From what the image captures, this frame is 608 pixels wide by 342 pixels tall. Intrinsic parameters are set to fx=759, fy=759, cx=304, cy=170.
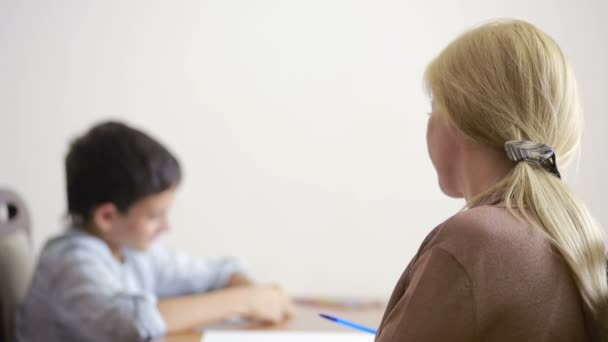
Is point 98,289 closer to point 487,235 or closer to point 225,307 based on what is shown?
point 225,307

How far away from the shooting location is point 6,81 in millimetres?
2062

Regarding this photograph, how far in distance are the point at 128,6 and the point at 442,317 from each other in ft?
5.42

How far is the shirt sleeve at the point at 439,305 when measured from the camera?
61 cm

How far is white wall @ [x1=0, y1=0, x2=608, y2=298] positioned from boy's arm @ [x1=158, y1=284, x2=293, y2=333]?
698mm

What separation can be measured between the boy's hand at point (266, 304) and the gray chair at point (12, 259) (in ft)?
1.38

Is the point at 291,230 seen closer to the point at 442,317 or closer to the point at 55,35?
the point at 55,35

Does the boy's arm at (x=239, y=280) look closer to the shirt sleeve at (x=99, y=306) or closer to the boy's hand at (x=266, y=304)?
the boy's hand at (x=266, y=304)

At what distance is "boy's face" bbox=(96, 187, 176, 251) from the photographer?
1.42m

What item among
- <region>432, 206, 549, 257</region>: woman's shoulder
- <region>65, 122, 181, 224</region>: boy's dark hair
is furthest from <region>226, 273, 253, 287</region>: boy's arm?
<region>432, 206, 549, 257</region>: woman's shoulder

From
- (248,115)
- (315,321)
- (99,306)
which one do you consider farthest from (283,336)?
(248,115)

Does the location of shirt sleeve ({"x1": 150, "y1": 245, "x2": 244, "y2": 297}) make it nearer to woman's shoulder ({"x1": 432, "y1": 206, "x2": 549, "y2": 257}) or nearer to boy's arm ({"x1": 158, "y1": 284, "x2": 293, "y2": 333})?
boy's arm ({"x1": 158, "y1": 284, "x2": 293, "y2": 333})

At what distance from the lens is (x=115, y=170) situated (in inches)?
56.5

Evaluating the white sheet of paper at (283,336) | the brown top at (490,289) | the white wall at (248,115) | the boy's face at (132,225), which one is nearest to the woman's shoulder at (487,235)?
the brown top at (490,289)

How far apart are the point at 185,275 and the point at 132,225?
0.19 m
